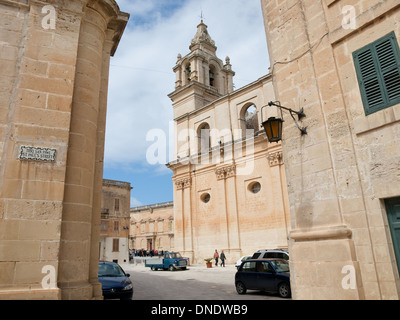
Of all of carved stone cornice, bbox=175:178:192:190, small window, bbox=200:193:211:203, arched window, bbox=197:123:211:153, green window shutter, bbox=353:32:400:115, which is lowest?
green window shutter, bbox=353:32:400:115

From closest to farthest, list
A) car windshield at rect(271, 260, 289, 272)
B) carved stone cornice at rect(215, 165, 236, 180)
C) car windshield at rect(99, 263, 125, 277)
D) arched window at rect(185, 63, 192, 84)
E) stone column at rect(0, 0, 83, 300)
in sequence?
stone column at rect(0, 0, 83, 300) → car windshield at rect(99, 263, 125, 277) → car windshield at rect(271, 260, 289, 272) → carved stone cornice at rect(215, 165, 236, 180) → arched window at rect(185, 63, 192, 84)

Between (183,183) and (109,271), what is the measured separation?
20007 millimetres

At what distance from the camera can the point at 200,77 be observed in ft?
105

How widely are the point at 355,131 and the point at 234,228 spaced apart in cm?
2065

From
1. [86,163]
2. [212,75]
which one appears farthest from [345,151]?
[212,75]

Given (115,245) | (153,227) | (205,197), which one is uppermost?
(205,197)

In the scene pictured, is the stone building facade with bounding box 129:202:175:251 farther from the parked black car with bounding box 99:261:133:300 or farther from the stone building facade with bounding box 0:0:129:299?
the stone building facade with bounding box 0:0:129:299

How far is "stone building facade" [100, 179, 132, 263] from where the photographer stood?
122 feet

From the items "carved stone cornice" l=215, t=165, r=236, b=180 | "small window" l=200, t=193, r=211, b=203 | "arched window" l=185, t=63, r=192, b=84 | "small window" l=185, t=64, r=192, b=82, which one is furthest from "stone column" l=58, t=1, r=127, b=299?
"small window" l=185, t=64, r=192, b=82

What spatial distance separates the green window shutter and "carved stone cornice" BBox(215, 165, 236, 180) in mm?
20900

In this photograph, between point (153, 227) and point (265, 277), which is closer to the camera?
point (265, 277)

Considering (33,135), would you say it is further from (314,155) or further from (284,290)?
(284,290)
